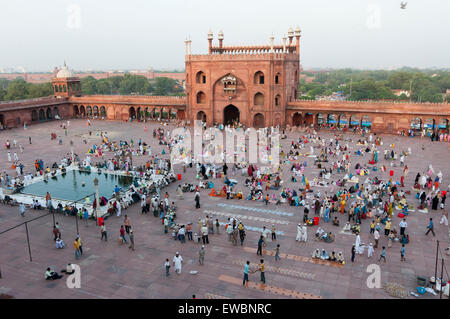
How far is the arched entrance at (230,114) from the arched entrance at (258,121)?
254 centimetres

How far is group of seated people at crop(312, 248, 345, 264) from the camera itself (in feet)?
44.1

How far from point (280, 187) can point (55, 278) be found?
1295 cm

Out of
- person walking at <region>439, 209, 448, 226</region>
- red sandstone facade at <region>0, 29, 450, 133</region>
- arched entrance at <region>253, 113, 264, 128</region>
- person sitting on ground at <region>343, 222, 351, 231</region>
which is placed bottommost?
person sitting on ground at <region>343, 222, 351, 231</region>

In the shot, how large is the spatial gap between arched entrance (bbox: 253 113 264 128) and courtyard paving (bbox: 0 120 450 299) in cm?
2159

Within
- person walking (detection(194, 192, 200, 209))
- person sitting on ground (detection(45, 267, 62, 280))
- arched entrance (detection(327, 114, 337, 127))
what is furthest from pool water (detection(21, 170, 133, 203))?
arched entrance (detection(327, 114, 337, 127))

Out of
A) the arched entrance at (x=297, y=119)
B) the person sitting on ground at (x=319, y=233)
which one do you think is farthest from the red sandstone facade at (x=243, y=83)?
the person sitting on ground at (x=319, y=233)

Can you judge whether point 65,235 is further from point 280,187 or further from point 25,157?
point 25,157

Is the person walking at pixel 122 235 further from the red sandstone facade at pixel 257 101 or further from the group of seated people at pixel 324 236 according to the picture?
the red sandstone facade at pixel 257 101

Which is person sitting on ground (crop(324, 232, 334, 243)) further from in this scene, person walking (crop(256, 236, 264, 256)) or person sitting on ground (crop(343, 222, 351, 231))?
person walking (crop(256, 236, 264, 256))

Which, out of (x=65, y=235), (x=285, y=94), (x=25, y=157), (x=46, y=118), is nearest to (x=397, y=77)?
(x=285, y=94)

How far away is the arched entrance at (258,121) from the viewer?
40438 mm

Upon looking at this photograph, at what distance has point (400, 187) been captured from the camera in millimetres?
21453

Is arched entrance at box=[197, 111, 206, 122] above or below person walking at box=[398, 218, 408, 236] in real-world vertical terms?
above

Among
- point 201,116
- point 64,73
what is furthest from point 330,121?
point 64,73
